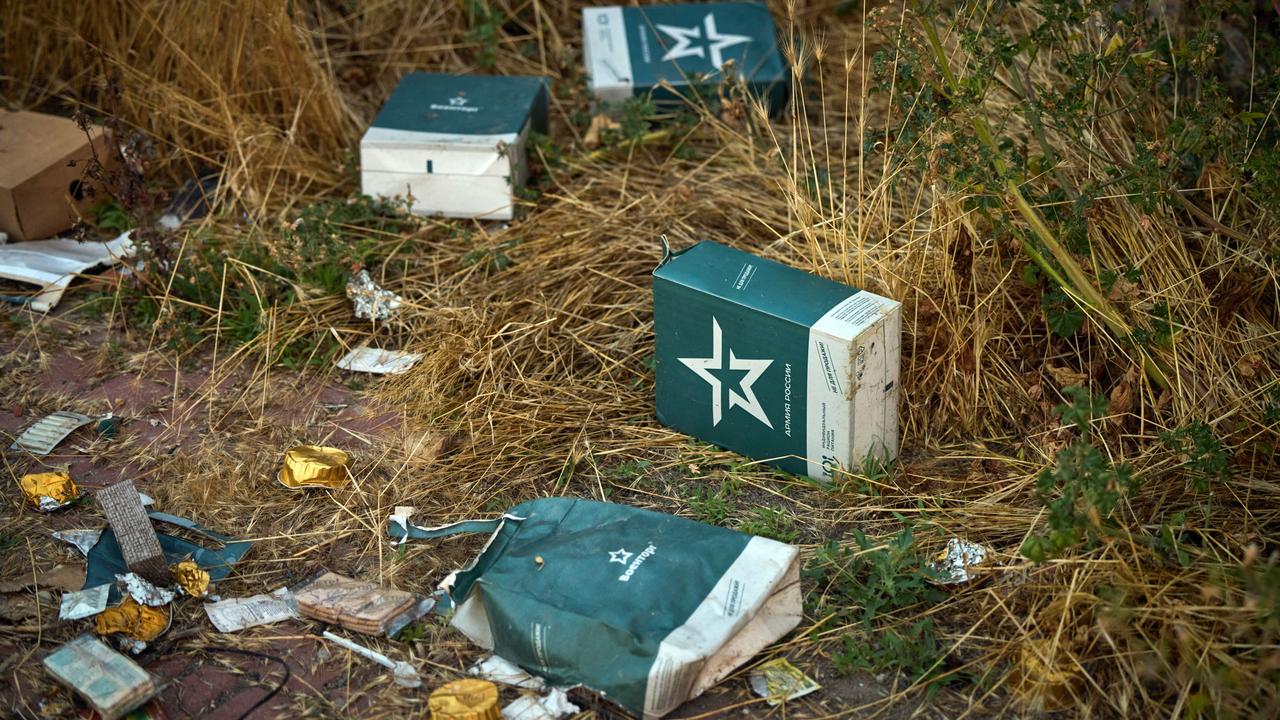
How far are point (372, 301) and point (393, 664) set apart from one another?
1.33 metres

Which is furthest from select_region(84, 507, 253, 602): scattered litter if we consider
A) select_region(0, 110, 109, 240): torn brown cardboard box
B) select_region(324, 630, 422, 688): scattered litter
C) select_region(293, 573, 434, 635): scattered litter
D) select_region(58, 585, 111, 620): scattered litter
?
select_region(0, 110, 109, 240): torn brown cardboard box

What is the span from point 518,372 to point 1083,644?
58.9 inches

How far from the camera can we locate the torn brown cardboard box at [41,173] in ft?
11.3

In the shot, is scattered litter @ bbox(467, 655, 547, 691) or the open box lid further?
the open box lid

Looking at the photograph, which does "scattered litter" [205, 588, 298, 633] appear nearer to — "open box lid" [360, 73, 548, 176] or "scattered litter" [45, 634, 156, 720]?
"scattered litter" [45, 634, 156, 720]

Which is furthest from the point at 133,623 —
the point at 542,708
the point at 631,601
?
the point at 631,601

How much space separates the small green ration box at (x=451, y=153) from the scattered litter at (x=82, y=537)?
1476 mm

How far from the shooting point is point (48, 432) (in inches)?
110

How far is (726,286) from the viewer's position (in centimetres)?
250

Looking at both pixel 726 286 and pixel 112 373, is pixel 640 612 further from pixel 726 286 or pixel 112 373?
pixel 112 373

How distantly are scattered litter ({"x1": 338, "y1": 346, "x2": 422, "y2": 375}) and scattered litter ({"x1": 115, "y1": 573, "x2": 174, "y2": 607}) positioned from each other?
0.91 meters

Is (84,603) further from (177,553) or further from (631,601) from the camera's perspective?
(631,601)

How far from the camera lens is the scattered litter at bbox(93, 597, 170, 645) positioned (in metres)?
2.16

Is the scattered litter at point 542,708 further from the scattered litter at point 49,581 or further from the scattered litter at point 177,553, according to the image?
the scattered litter at point 49,581
